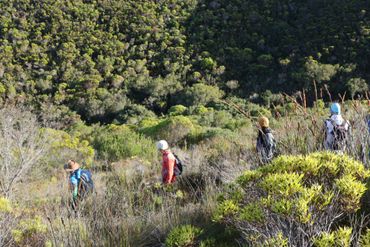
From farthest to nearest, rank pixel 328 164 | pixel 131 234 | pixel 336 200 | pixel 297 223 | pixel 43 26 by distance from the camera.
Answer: pixel 43 26 < pixel 131 234 < pixel 328 164 < pixel 336 200 < pixel 297 223

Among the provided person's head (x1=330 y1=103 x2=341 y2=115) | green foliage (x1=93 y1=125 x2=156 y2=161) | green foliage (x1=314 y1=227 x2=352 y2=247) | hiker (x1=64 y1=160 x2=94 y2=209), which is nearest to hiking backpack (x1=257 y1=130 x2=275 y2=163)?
person's head (x1=330 y1=103 x2=341 y2=115)

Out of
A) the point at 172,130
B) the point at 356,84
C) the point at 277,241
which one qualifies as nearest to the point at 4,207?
the point at 277,241

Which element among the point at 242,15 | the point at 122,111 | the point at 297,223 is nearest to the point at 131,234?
the point at 297,223

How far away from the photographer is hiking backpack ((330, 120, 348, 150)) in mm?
4121

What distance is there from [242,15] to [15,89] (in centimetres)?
2257

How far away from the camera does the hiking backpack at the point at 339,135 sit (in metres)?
4.12

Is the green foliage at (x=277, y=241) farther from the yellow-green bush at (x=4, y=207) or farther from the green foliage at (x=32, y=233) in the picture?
the yellow-green bush at (x=4, y=207)

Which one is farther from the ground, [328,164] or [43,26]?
[43,26]

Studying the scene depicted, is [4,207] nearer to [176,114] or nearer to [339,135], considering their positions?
[339,135]

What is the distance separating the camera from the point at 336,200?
2.64 meters

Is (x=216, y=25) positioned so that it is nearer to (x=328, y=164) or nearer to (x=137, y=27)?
(x=137, y=27)

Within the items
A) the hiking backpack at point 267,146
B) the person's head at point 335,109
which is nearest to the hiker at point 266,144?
the hiking backpack at point 267,146

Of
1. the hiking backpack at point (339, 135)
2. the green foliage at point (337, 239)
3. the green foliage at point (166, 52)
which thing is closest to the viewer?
the green foliage at point (337, 239)

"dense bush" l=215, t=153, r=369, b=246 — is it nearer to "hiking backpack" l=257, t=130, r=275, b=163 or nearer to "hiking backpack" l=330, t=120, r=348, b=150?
"hiking backpack" l=330, t=120, r=348, b=150
